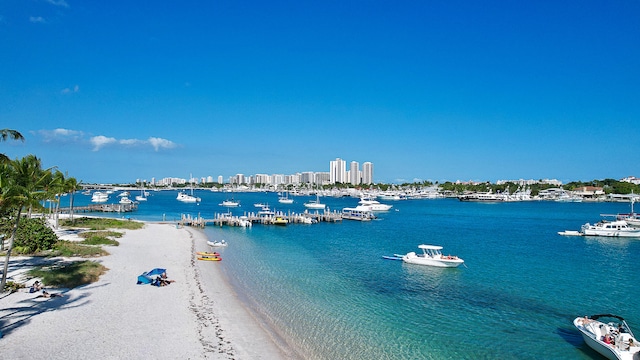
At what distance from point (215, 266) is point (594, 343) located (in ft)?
88.3

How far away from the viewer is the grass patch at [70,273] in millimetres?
22359

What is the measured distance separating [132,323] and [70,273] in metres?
9.39

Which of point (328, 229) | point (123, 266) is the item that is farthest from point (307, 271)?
point (328, 229)

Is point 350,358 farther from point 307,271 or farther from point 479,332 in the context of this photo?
point 307,271

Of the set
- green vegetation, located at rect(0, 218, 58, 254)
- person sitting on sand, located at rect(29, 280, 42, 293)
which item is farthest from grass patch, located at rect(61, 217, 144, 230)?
person sitting on sand, located at rect(29, 280, 42, 293)

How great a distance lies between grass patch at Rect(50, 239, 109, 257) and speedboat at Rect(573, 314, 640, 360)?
33.3 m

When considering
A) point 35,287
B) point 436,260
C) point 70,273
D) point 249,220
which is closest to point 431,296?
point 436,260

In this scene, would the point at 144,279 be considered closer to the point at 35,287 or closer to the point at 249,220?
the point at 35,287

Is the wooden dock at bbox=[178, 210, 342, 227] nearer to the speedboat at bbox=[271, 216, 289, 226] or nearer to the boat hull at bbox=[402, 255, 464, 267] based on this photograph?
the speedboat at bbox=[271, 216, 289, 226]

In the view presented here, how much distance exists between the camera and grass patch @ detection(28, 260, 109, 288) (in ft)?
73.4

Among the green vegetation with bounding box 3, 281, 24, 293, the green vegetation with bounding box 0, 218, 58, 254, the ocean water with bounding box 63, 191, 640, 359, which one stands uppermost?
the green vegetation with bounding box 0, 218, 58, 254

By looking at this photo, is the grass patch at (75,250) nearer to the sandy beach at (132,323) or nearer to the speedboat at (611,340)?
the sandy beach at (132,323)

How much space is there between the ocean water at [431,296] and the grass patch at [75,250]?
10.5m

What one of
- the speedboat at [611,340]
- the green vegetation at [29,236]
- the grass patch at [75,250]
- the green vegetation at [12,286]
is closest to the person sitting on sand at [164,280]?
the green vegetation at [12,286]
